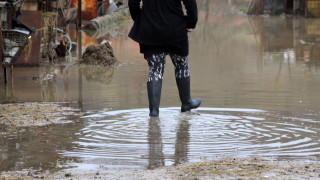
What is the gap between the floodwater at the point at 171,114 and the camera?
6203mm

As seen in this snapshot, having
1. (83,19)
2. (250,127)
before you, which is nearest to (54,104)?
Answer: (250,127)

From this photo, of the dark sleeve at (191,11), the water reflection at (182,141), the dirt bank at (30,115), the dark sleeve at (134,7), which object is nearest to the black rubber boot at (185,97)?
the water reflection at (182,141)

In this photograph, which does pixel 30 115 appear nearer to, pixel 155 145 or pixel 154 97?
pixel 154 97

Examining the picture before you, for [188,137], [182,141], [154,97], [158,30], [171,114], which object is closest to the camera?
[182,141]

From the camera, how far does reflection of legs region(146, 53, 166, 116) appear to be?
812 centimetres

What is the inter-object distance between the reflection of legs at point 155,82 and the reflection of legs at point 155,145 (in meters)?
0.18

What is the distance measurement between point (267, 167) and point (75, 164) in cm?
145

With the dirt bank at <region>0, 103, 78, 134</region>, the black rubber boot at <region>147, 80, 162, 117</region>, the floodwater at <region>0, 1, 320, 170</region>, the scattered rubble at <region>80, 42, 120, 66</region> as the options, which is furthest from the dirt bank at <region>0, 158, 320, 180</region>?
the scattered rubble at <region>80, 42, 120, 66</region>

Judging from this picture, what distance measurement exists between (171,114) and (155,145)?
71.4 inches

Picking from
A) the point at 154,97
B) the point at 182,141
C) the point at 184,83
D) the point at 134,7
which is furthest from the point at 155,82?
the point at 182,141

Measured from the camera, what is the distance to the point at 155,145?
661 cm

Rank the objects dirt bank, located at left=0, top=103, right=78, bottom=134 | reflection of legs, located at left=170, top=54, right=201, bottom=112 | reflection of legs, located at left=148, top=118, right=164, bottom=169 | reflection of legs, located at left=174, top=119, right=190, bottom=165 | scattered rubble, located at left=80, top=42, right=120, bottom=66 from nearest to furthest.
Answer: reflection of legs, located at left=148, top=118, right=164, bottom=169 → reflection of legs, located at left=174, top=119, right=190, bottom=165 → dirt bank, located at left=0, top=103, right=78, bottom=134 → reflection of legs, located at left=170, top=54, right=201, bottom=112 → scattered rubble, located at left=80, top=42, right=120, bottom=66

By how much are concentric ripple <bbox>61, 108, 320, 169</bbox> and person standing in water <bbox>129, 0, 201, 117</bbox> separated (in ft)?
1.53

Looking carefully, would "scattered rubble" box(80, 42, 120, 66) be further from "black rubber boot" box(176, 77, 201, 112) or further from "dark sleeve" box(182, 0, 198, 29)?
"dark sleeve" box(182, 0, 198, 29)
